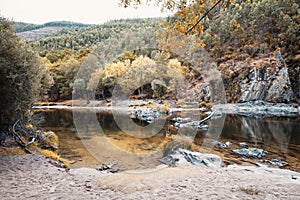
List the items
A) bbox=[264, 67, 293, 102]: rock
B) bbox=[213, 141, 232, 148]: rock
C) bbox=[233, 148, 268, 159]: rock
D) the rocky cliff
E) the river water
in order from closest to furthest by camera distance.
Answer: the river water, bbox=[233, 148, 268, 159]: rock, bbox=[213, 141, 232, 148]: rock, bbox=[264, 67, 293, 102]: rock, the rocky cliff

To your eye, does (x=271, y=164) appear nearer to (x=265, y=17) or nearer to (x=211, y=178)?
(x=211, y=178)

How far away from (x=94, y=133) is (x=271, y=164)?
1489cm

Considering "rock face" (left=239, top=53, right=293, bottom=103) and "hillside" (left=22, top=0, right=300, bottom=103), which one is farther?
"hillside" (left=22, top=0, right=300, bottom=103)

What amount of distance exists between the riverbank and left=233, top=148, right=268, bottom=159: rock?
450cm

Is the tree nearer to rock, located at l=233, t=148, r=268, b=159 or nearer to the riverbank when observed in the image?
the riverbank

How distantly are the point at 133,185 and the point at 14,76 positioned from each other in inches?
280

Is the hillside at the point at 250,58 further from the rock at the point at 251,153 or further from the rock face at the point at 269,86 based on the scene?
the rock at the point at 251,153

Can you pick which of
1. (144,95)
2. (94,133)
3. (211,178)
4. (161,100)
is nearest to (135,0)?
(211,178)

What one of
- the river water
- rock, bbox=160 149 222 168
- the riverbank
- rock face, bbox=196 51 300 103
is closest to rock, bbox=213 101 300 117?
rock face, bbox=196 51 300 103

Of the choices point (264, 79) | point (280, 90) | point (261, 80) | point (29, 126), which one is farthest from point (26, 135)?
point (264, 79)

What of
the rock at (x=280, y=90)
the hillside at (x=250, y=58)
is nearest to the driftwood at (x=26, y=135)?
the hillside at (x=250, y=58)

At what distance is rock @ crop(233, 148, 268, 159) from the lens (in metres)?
15.2

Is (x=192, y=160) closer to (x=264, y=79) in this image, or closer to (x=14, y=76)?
(x=14, y=76)

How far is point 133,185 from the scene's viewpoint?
8078 millimetres
